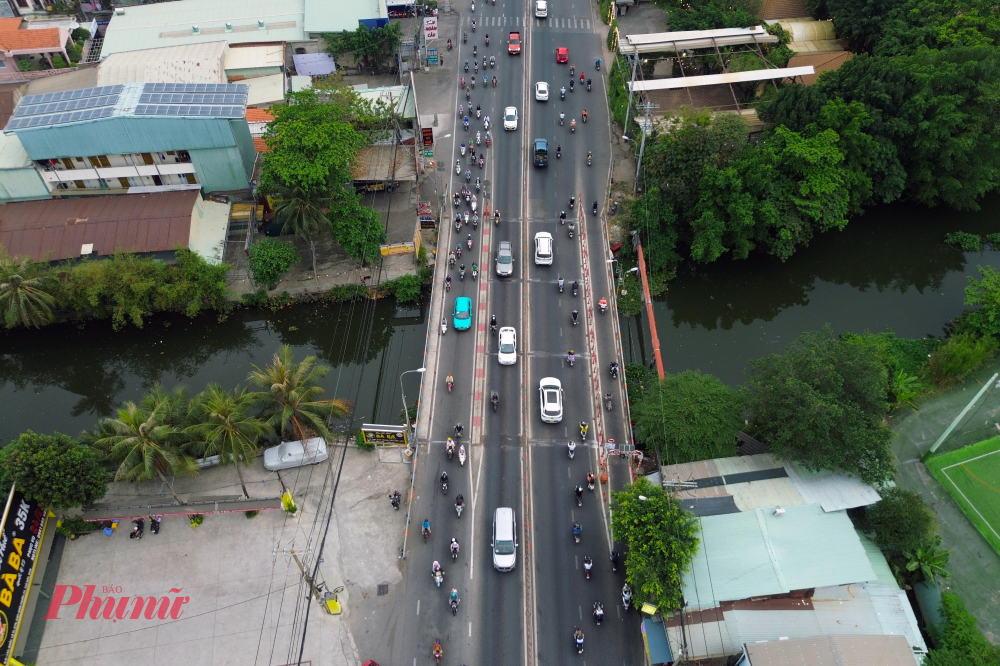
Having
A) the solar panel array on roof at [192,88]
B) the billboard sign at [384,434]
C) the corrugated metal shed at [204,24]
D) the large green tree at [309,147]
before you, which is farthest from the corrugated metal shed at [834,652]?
the corrugated metal shed at [204,24]

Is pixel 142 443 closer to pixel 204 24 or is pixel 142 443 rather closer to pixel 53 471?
pixel 53 471

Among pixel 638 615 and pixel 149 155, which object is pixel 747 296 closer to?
pixel 638 615

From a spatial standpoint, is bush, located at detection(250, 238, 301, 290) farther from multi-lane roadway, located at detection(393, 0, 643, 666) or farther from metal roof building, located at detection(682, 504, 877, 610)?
metal roof building, located at detection(682, 504, 877, 610)

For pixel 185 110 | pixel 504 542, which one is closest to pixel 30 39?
pixel 185 110

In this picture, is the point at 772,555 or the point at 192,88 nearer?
the point at 772,555

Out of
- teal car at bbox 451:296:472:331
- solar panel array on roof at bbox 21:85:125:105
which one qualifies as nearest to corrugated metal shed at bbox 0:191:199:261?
solar panel array on roof at bbox 21:85:125:105

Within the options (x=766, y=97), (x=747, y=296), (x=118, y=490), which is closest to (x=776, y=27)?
(x=766, y=97)

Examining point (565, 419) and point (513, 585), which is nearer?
point (513, 585)
